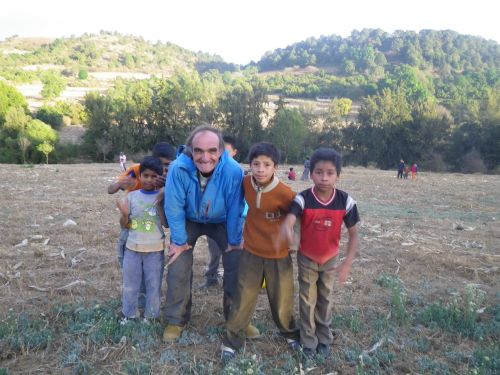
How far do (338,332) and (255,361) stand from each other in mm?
1012

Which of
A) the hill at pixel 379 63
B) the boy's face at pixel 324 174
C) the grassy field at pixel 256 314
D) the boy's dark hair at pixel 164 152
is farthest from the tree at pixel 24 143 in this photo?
the hill at pixel 379 63

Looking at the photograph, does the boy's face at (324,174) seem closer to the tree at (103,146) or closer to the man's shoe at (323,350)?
the man's shoe at (323,350)

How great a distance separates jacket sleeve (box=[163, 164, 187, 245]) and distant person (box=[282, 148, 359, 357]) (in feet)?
3.13

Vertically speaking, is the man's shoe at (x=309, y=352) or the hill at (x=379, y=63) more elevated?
the hill at (x=379, y=63)

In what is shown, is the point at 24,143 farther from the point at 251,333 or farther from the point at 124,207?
the point at 251,333

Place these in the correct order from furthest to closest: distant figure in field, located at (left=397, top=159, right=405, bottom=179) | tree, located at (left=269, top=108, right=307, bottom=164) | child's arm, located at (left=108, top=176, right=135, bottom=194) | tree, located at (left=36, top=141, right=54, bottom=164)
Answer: tree, located at (left=269, top=108, right=307, bottom=164) → tree, located at (left=36, top=141, right=54, bottom=164) → distant figure in field, located at (left=397, top=159, right=405, bottom=179) → child's arm, located at (left=108, top=176, right=135, bottom=194)

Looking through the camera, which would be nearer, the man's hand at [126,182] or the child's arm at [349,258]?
the child's arm at [349,258]

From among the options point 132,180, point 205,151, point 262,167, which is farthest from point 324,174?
point 132,180

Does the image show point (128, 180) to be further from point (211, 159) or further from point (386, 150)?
point (386, 150)

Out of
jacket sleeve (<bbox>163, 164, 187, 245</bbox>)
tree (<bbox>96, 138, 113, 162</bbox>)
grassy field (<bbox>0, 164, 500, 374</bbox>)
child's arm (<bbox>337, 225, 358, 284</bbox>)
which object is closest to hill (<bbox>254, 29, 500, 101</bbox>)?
tree (<bbox>96, 138, 113, 162</bbox>)

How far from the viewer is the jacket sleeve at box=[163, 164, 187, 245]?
337 cm

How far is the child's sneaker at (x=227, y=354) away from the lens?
10.7ft

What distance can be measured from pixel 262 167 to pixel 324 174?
51cm

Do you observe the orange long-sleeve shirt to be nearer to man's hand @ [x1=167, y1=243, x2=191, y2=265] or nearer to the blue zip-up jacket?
the blue zip-up jacket
